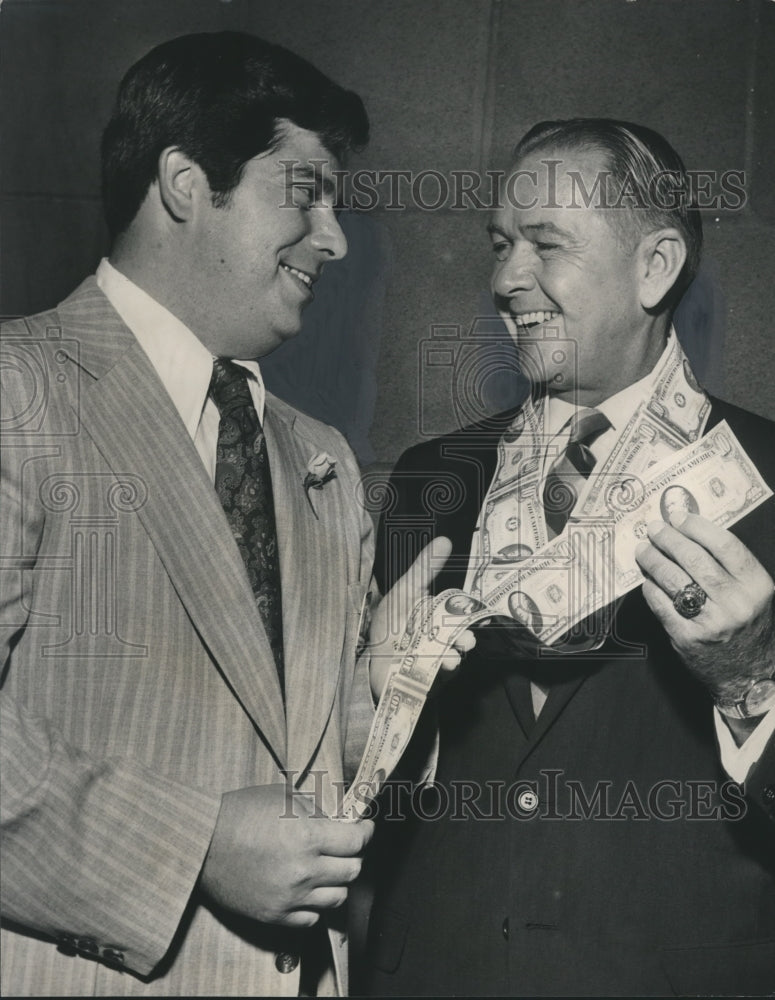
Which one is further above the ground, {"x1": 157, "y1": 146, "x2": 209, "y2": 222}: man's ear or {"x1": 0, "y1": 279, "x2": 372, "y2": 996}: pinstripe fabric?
{"x1": 157, "y1": 146, "x2": 209, "y2": 222}: man's ear

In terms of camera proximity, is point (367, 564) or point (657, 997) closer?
point (657, 997)

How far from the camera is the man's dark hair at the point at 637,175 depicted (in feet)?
7.75

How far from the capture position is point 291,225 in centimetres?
229

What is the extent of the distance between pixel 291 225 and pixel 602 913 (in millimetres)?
1362

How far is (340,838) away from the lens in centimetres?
210

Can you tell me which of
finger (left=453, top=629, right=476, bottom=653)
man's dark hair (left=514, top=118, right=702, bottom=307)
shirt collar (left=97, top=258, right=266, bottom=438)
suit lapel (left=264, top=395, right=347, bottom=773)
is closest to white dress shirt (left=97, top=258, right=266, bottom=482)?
shirt collar (left=97, top=258, right=266, bottom=438)

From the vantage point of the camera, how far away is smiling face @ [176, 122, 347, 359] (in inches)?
89.0

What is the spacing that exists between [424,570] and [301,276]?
1.96 feet

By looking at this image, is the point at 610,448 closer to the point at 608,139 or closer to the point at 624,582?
the point at 624,582

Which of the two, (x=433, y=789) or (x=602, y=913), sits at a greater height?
(x=433, y=789)

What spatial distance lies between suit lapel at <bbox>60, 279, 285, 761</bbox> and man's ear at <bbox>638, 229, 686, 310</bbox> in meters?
0.90

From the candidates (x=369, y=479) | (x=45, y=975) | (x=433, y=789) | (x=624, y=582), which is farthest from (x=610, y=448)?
(x=45, y=975)

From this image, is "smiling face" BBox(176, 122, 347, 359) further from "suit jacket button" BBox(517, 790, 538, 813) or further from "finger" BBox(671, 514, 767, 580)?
"suit jacket button" BBox(517, 790, 538, 813)

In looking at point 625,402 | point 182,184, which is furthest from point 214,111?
point 625,402
